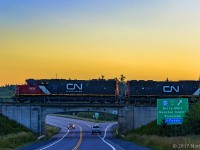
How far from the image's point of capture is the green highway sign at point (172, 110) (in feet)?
141

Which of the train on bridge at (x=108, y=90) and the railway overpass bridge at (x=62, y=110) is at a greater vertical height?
the train on bridge at (x=108, y=90)

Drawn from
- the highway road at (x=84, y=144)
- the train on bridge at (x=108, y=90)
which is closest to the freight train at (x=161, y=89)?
the train on bridge at (x=108, y=90)

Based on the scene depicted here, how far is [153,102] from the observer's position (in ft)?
258

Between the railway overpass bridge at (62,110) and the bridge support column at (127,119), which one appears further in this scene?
the bridge support column at (127,119)

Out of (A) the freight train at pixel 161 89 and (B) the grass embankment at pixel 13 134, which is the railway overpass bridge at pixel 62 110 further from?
(A) the freight train at pixel 161 89

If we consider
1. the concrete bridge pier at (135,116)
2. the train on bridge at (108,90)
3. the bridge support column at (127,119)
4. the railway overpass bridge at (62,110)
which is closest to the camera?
the railway overpass bridge at (62,110)

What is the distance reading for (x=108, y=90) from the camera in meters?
80.9

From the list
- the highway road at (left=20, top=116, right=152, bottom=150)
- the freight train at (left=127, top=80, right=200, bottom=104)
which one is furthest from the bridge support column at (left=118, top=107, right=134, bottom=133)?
the freight train at (left=127, top=80, right=200, bottom=104)

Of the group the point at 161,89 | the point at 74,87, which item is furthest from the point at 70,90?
the point at 161,89

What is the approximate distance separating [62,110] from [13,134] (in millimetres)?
22361

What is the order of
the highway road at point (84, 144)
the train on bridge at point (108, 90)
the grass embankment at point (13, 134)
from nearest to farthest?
1. the highway road at point (84, 144)
2. the grass embankment at point (13, 134)
3. the train on bridge at point (108, 90)

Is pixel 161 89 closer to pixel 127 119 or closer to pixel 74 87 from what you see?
pixel 127 119

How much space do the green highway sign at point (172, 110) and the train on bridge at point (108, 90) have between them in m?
34.7

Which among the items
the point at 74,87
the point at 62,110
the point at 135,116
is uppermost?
the point at 74,87
